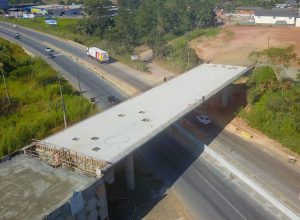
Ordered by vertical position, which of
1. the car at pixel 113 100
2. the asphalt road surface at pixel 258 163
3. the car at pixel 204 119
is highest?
the car at pixel 113 100

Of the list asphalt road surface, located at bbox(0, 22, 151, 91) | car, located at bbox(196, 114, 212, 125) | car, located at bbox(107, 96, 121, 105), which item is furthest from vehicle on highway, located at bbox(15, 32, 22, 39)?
car, located at bbox(196, 114, 212, 125)

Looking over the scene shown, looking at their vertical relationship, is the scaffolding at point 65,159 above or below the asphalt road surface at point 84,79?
above

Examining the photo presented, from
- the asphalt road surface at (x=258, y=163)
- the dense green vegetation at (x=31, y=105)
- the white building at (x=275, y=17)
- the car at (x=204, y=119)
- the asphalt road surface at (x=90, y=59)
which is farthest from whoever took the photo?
the white building at (x=275, y=17)

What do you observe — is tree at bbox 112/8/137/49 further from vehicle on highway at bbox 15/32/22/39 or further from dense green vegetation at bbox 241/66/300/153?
dense green vegetation at bbox 241/66/300/153

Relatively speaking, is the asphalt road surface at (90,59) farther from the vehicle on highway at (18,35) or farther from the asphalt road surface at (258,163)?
the asphalt road surface at (258,163)

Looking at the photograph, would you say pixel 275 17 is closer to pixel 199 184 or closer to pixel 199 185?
pixel 199 184

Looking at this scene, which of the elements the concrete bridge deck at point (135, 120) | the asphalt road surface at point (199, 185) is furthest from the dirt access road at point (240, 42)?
the asphalt road surface at point (199, 185)

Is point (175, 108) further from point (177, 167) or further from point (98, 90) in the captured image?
point (98, 90)
